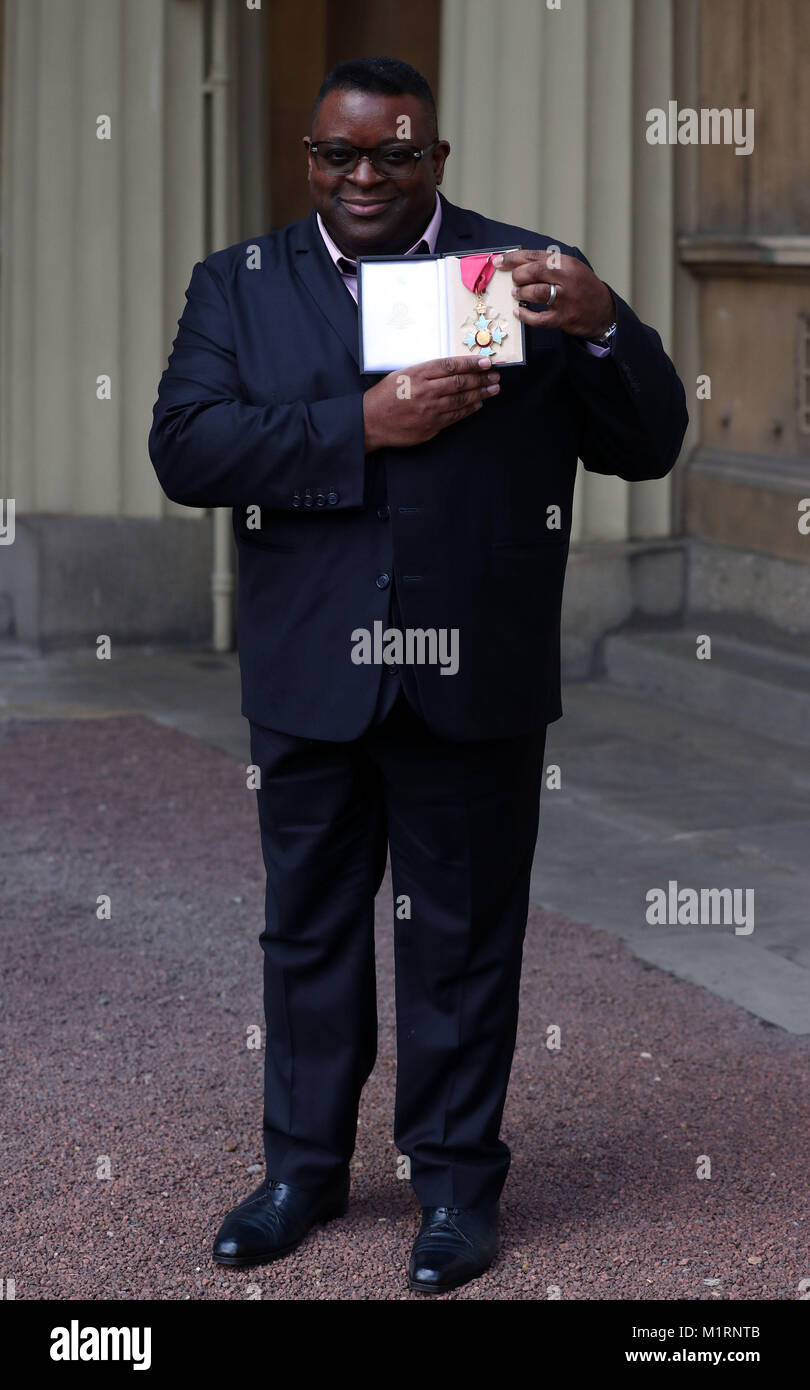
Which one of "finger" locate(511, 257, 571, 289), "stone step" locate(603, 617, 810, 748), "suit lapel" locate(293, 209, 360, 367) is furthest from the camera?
"stone step" locate(603, 617, 810, 748)

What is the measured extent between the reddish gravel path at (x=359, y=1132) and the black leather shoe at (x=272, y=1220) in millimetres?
33

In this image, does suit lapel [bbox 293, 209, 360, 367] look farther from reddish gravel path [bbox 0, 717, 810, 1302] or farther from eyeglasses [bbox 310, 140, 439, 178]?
reddish gravel path [bbox 0, 717, 810, 1302]

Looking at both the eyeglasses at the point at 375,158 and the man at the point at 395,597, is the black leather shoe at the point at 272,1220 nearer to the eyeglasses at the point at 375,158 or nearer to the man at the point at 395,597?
the man at the point at 395,597

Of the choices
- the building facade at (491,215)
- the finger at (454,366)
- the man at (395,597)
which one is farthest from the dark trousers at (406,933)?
the building facade at (491,215)

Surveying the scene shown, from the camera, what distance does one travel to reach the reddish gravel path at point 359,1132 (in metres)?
3.46

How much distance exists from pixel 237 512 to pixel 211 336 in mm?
303

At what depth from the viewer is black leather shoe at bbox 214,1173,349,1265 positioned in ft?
11.3

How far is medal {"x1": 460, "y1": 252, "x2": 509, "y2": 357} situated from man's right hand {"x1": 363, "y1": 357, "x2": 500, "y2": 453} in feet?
0.09

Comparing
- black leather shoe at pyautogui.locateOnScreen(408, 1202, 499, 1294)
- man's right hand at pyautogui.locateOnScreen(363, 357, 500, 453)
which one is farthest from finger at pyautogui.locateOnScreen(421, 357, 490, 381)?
black leather shoe at pyautogui.locateOnScreen(408, 1202, 499, 1294)

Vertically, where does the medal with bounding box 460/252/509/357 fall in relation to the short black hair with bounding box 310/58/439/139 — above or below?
below

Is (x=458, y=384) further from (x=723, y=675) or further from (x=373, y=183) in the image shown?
(x=723, y=675)

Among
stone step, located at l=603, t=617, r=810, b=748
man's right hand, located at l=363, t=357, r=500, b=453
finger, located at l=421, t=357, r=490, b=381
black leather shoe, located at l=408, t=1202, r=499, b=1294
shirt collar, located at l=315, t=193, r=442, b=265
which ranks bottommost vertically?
black leather shoe, located at l=408, t=1202, r=499, b=1294

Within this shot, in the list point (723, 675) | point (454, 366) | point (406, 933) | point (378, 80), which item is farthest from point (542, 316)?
point (723, 675)
